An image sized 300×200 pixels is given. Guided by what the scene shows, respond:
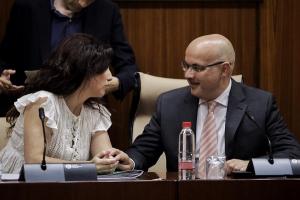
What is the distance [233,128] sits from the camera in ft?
11.3

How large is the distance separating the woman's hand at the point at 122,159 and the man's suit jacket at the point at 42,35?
0.84 meters

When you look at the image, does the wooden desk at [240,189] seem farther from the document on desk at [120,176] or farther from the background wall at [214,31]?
→ the background wall at [214,31]

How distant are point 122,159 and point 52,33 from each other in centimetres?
107

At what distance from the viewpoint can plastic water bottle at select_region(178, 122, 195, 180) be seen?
8.96 feet

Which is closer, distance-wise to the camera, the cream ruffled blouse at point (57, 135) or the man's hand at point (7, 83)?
the cream ruffled blouse at point (57, 135)

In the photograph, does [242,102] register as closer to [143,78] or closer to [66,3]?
[143,78]

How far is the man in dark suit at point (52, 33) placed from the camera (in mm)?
3877

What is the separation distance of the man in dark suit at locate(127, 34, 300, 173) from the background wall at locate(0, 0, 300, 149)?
97 cm

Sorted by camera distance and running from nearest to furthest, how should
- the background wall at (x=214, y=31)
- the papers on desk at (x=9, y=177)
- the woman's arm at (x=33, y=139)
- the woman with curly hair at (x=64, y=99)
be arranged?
the papers on desk at (x=9, y=177)
the woman's arm at (x=33, y=139)
the woman with curly hair at (x=64, y=99)
the background wall at (x=214, y=31)

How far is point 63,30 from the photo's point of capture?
12.7 ft

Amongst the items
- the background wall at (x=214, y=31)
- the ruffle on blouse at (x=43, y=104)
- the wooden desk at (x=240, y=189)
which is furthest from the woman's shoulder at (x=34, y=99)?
the background wall at (x=214, y=31)

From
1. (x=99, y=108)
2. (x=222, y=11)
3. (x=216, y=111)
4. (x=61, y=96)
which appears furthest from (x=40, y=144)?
(x=222, y=11)

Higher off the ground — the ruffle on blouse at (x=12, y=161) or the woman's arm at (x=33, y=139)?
the woman's arm at (x=33, y=139)

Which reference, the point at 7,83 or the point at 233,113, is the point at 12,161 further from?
the point at 233,113
